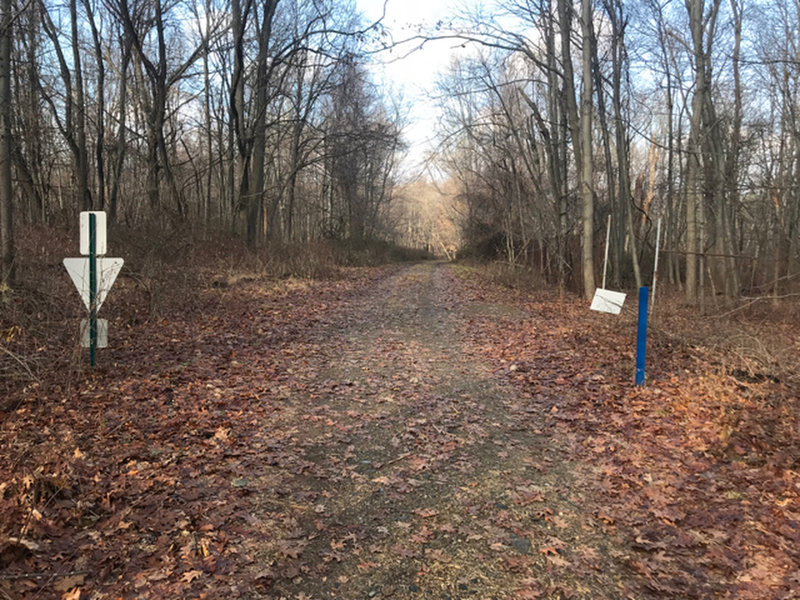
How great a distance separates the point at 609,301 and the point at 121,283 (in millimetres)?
10789

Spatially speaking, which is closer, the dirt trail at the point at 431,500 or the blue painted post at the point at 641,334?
the dirt trail at the point at 431,500

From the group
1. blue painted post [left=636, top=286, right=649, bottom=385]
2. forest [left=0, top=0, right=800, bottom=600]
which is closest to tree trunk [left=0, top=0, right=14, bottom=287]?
forest [left=0, top=0, right=800, bottom=600]

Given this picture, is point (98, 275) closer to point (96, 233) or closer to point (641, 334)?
point (96, 233)

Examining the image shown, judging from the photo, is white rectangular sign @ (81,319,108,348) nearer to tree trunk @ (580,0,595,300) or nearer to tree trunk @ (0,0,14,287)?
tree trunk @ (0,0,14,287)

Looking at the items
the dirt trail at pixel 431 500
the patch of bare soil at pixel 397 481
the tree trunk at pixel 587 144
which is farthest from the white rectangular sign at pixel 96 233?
the tree trunk at pixel 587 144

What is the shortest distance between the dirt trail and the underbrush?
3.09 meters

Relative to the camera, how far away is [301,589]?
2.94 m

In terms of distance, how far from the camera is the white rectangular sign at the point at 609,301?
7156 mm

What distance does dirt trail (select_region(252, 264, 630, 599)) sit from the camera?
3047 millimetres

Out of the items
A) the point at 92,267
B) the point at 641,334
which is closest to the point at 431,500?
the point at 641,334

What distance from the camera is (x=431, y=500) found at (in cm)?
396

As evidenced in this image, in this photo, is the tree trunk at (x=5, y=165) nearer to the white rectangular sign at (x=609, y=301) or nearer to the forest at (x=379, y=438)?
the forest at (x=379, y=438)

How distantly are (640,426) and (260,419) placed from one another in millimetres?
4055

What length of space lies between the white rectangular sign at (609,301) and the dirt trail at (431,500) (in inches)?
71.7
